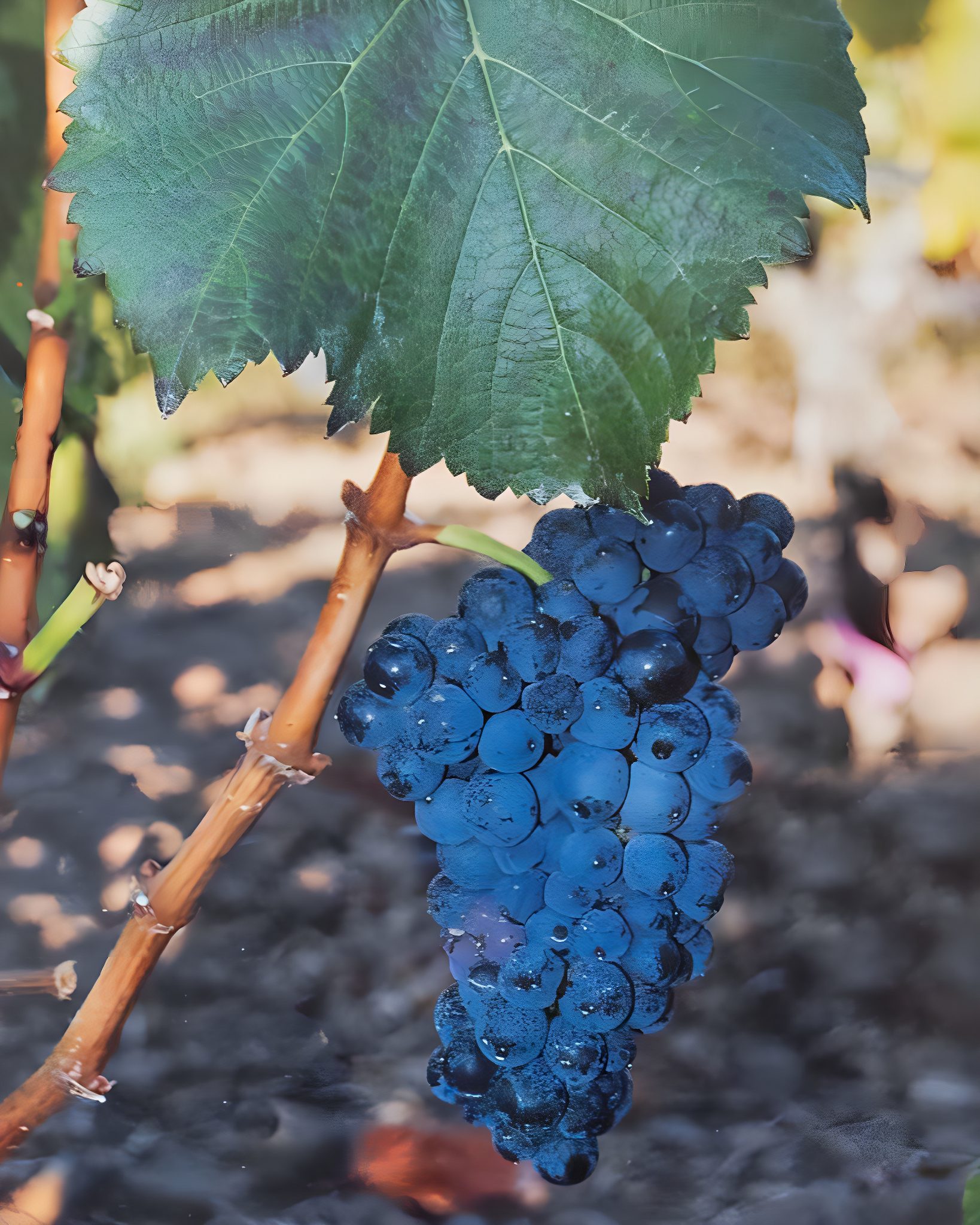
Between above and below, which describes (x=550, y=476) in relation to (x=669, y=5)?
below

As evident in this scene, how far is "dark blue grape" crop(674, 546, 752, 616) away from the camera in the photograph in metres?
0.34

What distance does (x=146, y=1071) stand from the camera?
17.8 inches

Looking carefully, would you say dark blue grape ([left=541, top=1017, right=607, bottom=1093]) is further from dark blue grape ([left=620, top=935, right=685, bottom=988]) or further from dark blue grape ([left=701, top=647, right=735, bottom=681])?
dark blue grape ([left=701, top=647, right=735, bottom=681])

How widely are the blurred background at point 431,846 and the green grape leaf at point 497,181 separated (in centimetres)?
12

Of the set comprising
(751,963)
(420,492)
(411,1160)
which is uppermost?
(420,492)

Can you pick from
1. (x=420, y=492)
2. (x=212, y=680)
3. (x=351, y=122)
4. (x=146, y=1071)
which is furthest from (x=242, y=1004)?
(x=351, y=122)

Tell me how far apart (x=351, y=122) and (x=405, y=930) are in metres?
0.37

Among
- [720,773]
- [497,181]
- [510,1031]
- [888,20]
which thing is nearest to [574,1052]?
[510,1031]

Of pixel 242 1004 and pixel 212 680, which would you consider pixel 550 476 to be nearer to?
pixel 212 680

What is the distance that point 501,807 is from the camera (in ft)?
1.07

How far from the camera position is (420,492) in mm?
421

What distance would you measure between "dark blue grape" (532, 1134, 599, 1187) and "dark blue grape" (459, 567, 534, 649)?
0.73ft

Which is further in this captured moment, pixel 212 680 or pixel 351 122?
pixel 212 680

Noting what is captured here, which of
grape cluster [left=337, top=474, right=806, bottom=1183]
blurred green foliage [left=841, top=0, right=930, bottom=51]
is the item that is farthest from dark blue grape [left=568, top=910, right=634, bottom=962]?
blurred green foliage [left=841, top=0, right=930, bottom=51]
